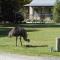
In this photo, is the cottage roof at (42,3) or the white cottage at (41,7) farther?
the cottage roof at (42,3)

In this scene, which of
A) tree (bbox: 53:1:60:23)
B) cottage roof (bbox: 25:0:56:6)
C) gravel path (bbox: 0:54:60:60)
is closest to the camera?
gravel path (bbox: 0:54:60:60)

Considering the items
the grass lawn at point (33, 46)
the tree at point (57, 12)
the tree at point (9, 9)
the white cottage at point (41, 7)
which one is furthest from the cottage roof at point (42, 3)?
the grass lawn at point (33, 46)

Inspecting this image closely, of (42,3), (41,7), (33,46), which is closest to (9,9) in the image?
(41,7)

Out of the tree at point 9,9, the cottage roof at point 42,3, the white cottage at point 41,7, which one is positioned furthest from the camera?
the cottage roof at point 42,3

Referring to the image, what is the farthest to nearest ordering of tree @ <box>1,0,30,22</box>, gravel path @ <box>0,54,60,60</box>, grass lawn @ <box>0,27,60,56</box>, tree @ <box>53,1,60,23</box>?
tree @ <box>1,0,30,22</box>
tree @ <box>53,1,60,23</box>
grass lawn @ <box>0,27,60,56</box>
gravel path @ <box>0,54,60,60</box>

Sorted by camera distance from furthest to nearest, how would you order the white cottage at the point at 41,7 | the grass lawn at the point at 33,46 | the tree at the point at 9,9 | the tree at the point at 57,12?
the white cottage at the point at 41,7 < the tree at the point at 9,9 < the tree at the point at 57,12 < the grass lawn at the point at 33,46

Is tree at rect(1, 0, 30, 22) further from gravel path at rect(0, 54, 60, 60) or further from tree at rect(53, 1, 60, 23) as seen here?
gravel path at rect(0, 54, 60, 60)

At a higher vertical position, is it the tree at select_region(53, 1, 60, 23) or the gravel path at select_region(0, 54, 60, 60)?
the gravel path at select_region(0, 54, 60, 60)

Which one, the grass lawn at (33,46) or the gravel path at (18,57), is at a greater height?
the gravel path at (18,57)

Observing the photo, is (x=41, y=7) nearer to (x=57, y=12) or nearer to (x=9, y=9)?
(x=9, y=9)

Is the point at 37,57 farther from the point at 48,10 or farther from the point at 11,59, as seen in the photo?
the point at 48,10

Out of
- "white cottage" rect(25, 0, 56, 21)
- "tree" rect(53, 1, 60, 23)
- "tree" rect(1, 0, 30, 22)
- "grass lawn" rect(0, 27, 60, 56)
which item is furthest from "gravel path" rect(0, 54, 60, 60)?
"white cottage" rect(25, 0, 56, 21)

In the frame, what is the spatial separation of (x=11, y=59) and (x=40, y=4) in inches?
2001

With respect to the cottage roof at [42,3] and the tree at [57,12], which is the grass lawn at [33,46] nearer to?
the tree at [57,12]
